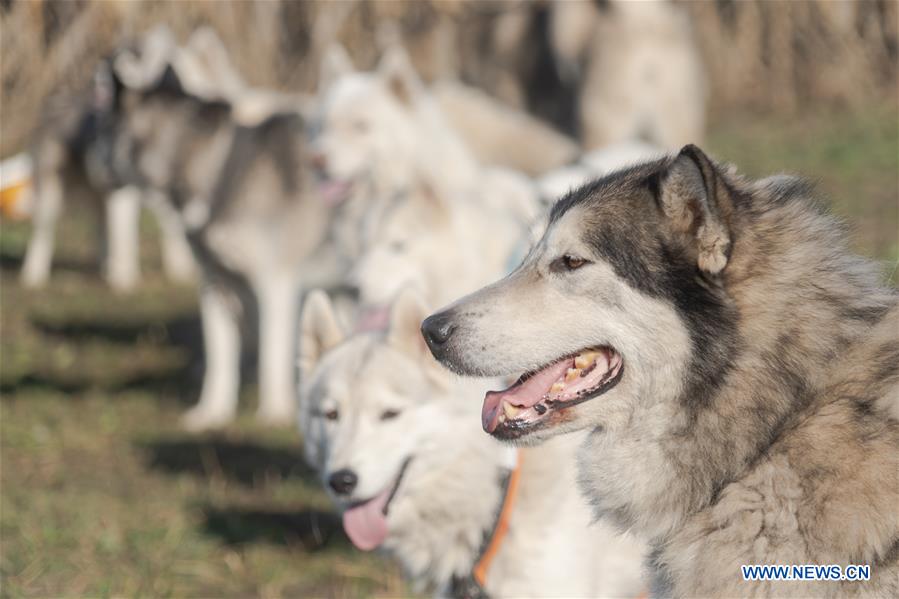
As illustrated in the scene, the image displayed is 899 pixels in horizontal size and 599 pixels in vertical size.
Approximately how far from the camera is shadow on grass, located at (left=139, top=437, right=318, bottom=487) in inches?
250

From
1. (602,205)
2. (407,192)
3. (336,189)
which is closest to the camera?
(602,205)

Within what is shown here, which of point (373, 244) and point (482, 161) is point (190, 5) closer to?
point (482, 161)

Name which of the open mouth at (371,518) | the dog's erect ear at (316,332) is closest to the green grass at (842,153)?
the dog's erect ear at (316,332)

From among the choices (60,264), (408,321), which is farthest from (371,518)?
(60,264)

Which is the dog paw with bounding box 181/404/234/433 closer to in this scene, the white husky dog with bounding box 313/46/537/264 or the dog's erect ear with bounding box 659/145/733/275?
the white husky dog with bounding box 313/46/537/264

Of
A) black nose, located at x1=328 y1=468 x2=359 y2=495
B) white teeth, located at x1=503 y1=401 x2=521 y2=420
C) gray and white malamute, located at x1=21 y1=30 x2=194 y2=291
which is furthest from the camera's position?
gray and white malamute, located at x1=21 y1=30 x2=194 y2=291

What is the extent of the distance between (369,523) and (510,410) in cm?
143

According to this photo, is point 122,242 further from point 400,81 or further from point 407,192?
point 407,192

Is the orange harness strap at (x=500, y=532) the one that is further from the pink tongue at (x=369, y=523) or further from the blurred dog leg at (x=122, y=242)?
the blurred dog leg at (x=122, y=242)

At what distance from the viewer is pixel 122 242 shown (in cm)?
1121

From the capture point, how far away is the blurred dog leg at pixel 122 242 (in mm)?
11211

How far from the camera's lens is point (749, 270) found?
7.95ft

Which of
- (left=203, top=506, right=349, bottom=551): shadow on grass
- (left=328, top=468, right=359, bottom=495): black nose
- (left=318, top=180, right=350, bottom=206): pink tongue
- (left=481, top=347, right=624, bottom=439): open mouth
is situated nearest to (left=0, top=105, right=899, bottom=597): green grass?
(left=203, top=506, right=349, bottom=551): shadow on grass

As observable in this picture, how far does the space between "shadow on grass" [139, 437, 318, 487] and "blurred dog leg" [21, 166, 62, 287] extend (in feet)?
15.8
